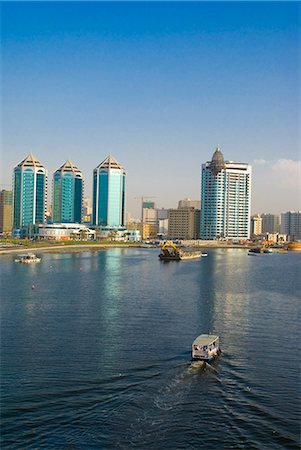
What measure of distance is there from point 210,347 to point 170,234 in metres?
80.6

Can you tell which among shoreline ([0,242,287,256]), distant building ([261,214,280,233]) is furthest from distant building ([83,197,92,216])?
shoreline ([0,242,287,256])

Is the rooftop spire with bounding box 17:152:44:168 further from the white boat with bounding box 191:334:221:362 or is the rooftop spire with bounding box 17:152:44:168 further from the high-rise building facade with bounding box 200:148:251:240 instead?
the white boat with bounding box 191:334:221:362

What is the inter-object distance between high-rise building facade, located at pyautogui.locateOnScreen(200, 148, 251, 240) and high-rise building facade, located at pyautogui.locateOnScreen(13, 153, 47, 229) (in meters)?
24.1

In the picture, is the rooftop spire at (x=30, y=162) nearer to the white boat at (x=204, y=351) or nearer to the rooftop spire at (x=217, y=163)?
the rooftop spire at (x=217, y=163)

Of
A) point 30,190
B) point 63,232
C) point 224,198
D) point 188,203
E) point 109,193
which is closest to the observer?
point 63,232

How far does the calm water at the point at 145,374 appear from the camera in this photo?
754 centimetres

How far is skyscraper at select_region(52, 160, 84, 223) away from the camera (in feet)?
250

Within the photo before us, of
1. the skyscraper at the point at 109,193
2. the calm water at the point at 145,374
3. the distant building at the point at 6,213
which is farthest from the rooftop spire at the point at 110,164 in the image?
the calm water at the point at 145,374

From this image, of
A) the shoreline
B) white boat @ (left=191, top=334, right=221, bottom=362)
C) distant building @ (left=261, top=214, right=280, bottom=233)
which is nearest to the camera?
white boat @ (left=191, top=334, right=221, bottom=362)

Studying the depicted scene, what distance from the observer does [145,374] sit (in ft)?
32.4

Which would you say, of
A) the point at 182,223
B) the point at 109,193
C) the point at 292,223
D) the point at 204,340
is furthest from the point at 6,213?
the point at 204,340

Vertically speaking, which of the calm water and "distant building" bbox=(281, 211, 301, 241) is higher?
"distant building" bbox=(281, 211, 301, 241)

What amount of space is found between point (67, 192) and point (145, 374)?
68165 mm

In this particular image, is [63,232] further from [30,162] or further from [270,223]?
[270,223]
